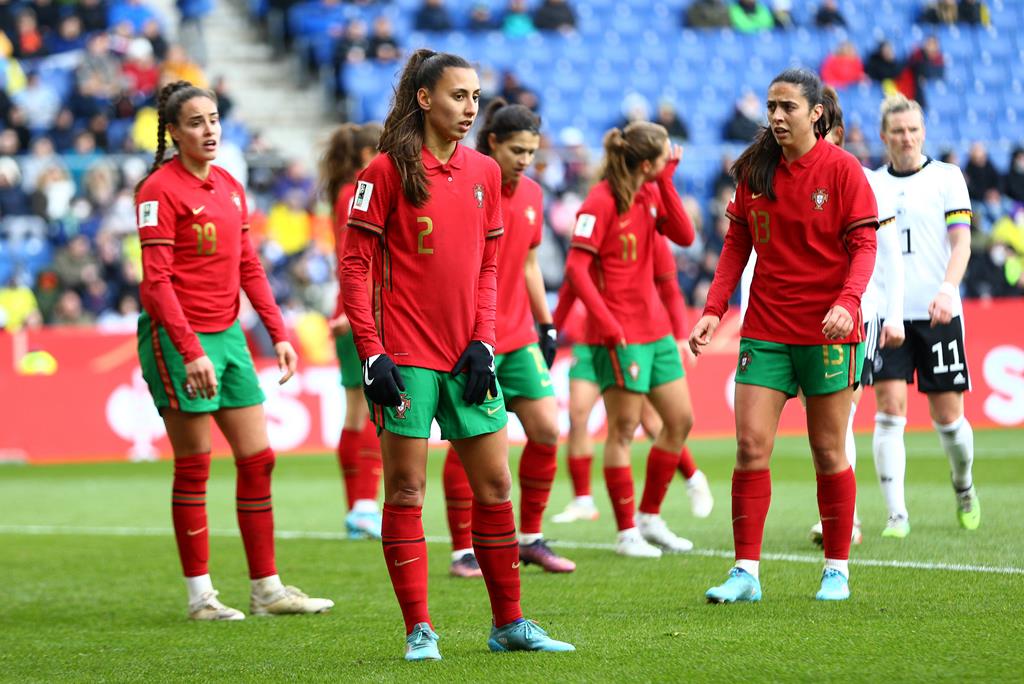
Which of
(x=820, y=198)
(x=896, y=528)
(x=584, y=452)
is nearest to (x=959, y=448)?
(x=896, y=528)

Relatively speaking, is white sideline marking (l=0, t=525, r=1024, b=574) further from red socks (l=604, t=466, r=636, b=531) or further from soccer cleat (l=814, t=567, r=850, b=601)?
soccer cleat (l=814, t=567, r=850, b=601)

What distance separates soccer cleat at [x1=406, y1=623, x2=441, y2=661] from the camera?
5.20 meters

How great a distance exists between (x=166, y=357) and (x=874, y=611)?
9.94 ft

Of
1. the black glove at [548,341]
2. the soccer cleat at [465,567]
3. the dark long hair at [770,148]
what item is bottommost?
the soccer cleat at [465,567]

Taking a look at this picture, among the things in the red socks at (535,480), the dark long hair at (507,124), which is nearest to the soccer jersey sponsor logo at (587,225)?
the dark long hair at (507,124)

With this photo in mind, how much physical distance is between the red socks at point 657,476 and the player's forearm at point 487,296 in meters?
3.06

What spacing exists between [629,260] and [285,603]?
273cm

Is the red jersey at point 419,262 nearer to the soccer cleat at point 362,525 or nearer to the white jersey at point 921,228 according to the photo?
the white jersey at point 921,228

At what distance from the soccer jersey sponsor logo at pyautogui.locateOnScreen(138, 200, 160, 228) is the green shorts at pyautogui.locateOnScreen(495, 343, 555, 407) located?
5.95 feet

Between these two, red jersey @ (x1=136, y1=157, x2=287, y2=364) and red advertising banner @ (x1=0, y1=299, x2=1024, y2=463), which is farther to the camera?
red advertising banner @ (x1=0, y1=299, x2=1024, y2=463)

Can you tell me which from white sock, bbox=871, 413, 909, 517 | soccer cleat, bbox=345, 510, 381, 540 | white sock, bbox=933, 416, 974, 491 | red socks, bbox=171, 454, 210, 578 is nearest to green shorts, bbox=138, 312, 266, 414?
red socks, bbox=171, 454, 210, 578

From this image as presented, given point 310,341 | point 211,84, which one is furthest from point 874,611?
point 211,84

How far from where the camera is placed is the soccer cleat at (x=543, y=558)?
25.2ft

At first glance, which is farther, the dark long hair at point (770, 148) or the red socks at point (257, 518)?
the red socks at point (257, 518)
